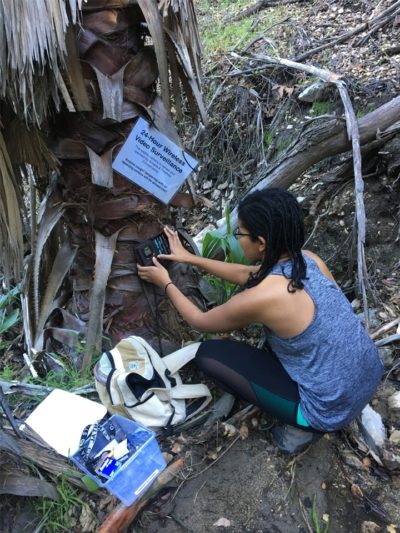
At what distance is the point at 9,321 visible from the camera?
2717mm

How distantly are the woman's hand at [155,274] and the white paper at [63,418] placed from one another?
56 centimetres

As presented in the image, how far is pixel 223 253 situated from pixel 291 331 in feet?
2.80

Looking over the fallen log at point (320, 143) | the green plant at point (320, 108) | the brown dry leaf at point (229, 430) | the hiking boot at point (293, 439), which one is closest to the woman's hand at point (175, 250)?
the fallen log at point (320, 143)

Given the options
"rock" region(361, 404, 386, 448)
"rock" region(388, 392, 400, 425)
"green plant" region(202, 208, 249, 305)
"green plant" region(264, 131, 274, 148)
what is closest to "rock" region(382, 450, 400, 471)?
"rock" region(361, 404, 386, 448)

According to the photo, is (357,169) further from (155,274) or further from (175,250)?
(155,274)

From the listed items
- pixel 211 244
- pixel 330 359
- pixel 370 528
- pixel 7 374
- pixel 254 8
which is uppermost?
pixel 254 8

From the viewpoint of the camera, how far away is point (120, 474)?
174 cm

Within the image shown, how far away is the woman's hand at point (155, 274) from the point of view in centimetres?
216

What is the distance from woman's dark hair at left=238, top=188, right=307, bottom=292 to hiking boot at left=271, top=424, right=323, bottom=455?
63 centimetres

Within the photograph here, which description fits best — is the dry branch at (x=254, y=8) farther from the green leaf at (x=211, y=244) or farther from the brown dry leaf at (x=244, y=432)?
the brown dry leaf at (x=244, y=432)

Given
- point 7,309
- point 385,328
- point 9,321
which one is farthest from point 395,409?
point 7,309

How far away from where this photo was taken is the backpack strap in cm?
221

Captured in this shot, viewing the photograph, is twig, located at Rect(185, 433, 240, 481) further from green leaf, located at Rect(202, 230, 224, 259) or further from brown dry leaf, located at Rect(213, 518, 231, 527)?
green leaf, located at Rect(202, 230, 224, 259)

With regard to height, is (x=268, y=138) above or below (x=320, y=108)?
below
